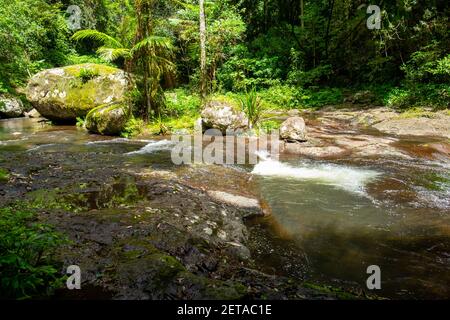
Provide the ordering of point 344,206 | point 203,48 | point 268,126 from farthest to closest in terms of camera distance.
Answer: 1. point 203,48
2. point 268,126
3. point 344,206

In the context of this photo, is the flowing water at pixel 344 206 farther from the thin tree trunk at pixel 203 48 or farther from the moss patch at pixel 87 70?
the thin tree trunk at pixel 203 48

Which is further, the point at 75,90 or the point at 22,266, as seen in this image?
the point at 75,90

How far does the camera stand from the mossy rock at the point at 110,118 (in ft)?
34.0

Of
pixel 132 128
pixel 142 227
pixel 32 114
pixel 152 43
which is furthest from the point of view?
pixel 32 114

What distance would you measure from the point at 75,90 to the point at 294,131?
7.94 metres

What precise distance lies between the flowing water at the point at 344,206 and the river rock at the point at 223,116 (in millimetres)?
1696

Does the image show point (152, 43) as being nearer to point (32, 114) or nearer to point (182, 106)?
point (182, 106)

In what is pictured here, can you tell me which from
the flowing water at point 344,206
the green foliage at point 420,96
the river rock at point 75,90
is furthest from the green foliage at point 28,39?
the green foliage at point 420,96

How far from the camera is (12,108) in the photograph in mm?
15102

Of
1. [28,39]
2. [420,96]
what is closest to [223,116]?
[420,96]

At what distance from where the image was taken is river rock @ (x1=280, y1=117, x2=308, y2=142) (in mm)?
9070

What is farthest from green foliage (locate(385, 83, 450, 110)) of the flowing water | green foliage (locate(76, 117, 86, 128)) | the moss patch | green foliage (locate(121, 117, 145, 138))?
green foliage (locate(76, 117, 86, 128))

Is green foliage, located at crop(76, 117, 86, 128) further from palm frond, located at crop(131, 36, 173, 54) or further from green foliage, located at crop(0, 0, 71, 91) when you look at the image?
green foliage, located at crop(0, 0, 71, 91)

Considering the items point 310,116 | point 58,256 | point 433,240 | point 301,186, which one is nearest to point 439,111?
point 310,116
